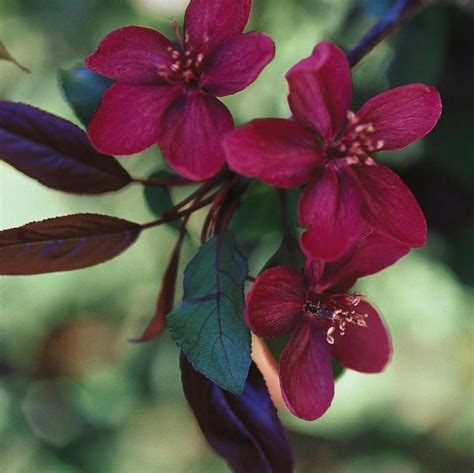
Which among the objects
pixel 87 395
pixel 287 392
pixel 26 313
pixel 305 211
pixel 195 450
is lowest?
pixel 195 450

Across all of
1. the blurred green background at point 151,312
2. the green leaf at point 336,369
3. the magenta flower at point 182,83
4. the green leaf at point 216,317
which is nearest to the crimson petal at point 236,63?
the magenta flower at point 182,83

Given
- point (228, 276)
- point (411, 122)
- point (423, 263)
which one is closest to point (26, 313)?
point (423, 263)

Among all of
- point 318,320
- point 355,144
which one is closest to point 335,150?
point 355,144

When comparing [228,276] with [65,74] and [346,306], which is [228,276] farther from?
[65,74]

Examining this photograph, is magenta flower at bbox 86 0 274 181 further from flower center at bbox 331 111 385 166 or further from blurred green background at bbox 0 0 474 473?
blurred green background at bbox 0 0 474 473

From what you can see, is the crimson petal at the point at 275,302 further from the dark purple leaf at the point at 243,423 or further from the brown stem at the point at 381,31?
the brown stem at the point at 381,31

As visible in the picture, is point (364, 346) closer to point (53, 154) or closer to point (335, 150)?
point (335, 150)

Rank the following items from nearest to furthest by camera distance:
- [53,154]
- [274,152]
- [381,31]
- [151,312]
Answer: [274,152] → [53,154] → [381,31] → [151,312]
